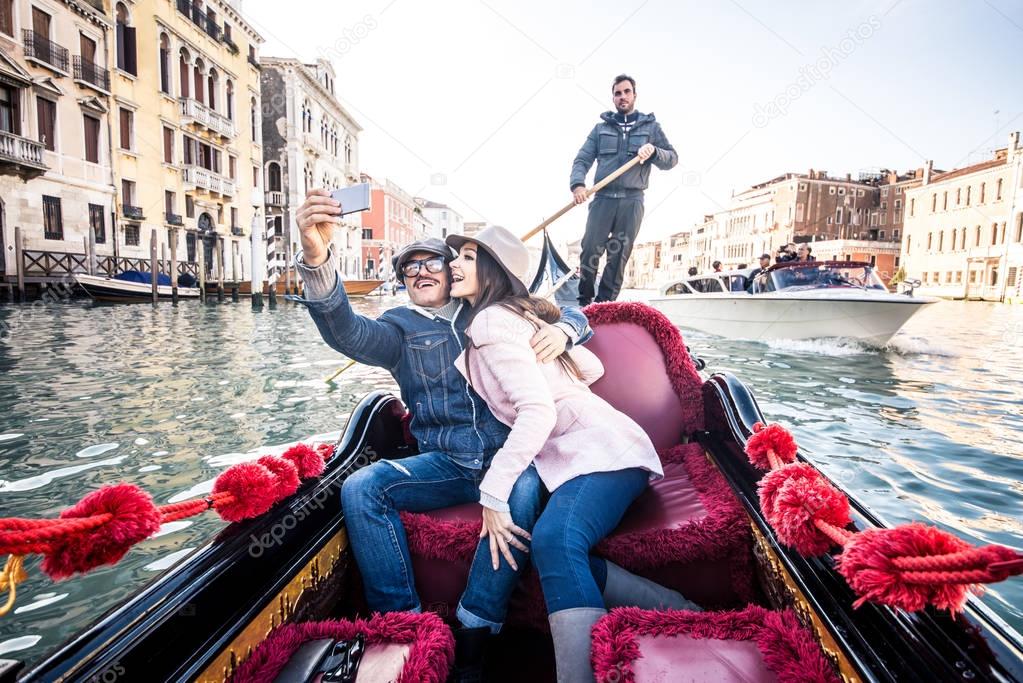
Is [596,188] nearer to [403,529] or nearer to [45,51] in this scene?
[403,529]

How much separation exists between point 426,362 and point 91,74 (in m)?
16.6

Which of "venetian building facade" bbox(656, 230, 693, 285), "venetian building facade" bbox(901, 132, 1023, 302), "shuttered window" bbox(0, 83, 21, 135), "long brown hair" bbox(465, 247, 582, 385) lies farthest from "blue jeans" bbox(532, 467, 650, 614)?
"venetian building facade" bbox(656, 230, 693, 285)

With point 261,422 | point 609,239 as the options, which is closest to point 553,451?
point 609,239

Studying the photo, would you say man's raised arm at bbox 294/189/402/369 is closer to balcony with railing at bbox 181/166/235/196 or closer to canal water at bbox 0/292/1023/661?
canal water at bbox 0/292/1023/661

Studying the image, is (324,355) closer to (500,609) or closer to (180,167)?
(500,609)

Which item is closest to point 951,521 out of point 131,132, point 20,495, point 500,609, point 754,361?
point 500,609

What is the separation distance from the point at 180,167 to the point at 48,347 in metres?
12.7

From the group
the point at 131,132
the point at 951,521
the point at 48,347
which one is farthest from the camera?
the point at 131,132

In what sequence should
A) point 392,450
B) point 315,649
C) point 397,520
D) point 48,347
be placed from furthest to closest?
point 48,347 → point 392,450 → point 397,520 → point 315,649

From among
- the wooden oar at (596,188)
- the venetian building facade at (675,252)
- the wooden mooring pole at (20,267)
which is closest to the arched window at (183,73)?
the wooden mooring pole at (20,267)

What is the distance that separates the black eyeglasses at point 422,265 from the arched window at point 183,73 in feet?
63.4

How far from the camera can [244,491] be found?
3.51 feet

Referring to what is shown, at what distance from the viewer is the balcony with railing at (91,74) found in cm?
1325

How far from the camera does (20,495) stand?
2318mm
